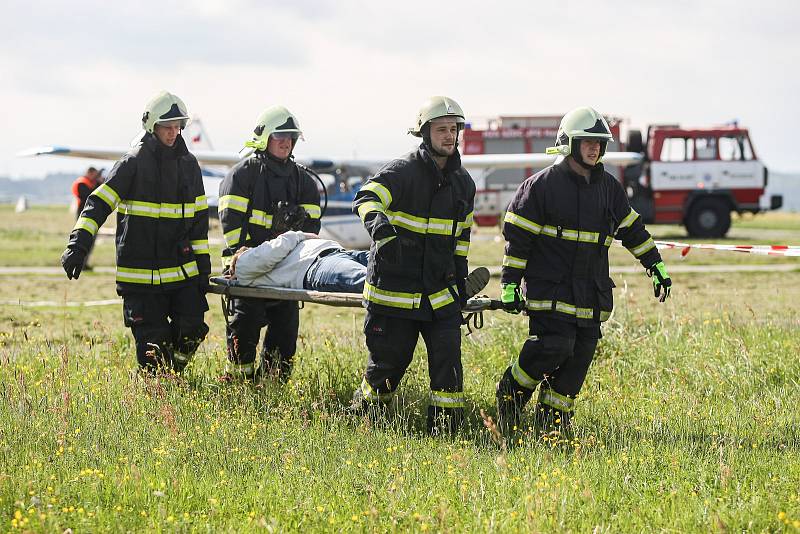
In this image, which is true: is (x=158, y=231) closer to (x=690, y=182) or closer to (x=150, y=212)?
(x=150, y=212)

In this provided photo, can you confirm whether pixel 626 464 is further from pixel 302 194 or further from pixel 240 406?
pixel 302 194

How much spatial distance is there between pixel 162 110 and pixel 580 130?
2.58m

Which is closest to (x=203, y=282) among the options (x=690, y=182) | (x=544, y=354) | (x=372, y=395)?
(x=372, y=395)

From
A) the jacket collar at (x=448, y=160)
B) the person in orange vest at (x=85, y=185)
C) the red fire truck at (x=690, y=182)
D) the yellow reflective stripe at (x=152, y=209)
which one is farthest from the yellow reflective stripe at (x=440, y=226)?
the red fire truck at (x=690, y=182)

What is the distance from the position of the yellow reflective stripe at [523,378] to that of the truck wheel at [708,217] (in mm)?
20531

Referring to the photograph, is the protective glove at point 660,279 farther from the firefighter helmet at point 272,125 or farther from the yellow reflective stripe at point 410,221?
the firefighter helmet at point 272,125

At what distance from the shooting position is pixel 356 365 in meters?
7.11

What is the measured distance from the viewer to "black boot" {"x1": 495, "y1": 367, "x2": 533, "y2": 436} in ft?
19.1

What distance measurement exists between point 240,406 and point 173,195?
146cm

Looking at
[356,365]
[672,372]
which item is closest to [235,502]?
[356,365]

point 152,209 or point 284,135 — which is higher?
point 284,135

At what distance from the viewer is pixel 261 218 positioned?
6891mm

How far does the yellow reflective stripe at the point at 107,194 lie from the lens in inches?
244

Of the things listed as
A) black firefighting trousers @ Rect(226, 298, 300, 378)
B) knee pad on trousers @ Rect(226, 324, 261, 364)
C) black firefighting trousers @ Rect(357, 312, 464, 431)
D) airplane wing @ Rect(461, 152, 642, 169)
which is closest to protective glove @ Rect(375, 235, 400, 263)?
black firefighting trousers @ Rect(357, 312, 464, 431)
